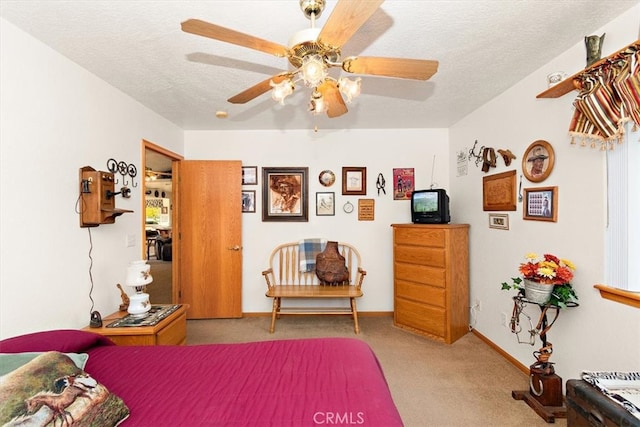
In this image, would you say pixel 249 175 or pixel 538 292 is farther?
pixel 249 175

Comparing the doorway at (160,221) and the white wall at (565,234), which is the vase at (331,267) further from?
the doorway at (160,221)

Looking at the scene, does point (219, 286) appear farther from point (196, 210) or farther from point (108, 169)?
point (108, 169)

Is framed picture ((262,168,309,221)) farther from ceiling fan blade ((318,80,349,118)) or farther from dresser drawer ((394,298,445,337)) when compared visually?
ceiling fan blade ((318,80,349,118))

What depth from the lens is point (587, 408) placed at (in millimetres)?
1411

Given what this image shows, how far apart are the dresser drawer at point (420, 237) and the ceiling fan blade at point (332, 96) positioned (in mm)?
1872

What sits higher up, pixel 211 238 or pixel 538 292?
pixel 211 238

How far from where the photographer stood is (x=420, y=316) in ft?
10.6

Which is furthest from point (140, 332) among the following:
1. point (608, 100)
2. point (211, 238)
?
point (608, 100)

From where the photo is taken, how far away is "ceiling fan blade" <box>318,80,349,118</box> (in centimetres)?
155

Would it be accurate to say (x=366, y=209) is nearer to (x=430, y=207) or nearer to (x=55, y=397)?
(x=430, y=207)

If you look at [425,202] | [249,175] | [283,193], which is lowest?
[425,202]

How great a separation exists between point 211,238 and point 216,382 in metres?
2.64

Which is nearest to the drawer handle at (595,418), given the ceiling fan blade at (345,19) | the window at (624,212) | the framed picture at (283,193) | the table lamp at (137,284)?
the window at (624,212)

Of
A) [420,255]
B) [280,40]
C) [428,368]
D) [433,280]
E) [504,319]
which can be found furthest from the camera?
[420,255]
